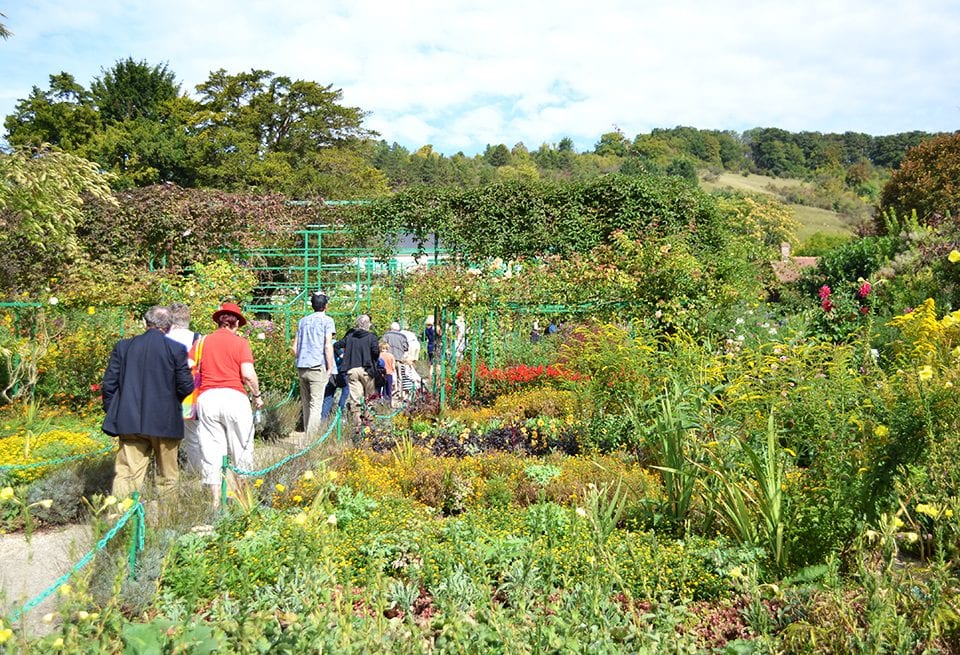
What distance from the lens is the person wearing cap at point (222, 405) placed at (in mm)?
5305

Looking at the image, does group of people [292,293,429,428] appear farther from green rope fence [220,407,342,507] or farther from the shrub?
the shrub

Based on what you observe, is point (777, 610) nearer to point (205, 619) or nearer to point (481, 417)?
point (205, 619)

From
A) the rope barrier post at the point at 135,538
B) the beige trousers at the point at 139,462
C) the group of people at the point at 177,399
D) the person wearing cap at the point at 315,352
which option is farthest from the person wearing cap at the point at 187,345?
the rope barrier post at the point at 135,538

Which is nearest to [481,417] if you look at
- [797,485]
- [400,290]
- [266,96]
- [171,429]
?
[171,429]

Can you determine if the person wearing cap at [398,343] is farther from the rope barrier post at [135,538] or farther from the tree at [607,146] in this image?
the tree at [607,146]

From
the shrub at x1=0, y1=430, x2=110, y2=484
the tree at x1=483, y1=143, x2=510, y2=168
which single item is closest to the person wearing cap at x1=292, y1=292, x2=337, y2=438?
the shrub at x1=0, y1=430, x2=110, y2=484

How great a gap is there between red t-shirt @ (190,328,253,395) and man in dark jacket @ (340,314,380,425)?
277 centimetres

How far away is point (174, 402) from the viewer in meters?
5.03

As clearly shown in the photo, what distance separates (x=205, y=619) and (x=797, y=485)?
2.99 meters

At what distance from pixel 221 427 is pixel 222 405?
17 centimetres

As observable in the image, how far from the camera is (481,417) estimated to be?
779 centimetres

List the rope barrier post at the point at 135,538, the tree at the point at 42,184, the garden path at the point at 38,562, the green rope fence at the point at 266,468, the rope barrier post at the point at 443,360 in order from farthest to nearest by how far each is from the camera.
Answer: the rope barrier post at the point at 443,360
the tree at the point at 42,184
the green rope fence at the point at 266,468
the garden path at the point at 38,562
the rope barrier post at the point at 135,538

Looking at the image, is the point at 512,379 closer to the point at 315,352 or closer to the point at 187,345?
the point at 315,352

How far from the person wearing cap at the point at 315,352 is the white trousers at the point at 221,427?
190 cm
